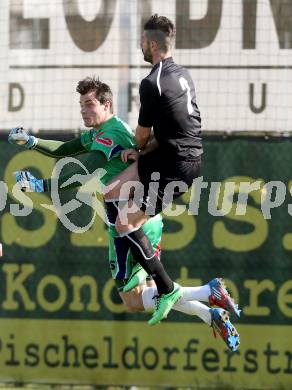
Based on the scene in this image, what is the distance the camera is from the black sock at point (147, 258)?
27.5 ft

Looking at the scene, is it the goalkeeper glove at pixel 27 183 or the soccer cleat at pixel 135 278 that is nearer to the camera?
the goalkeeper glove at pixel 27 183

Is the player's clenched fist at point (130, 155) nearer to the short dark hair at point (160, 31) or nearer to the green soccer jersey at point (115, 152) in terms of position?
the green soccer jersey at point (115, 152)

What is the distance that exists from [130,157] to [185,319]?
7.89 feet

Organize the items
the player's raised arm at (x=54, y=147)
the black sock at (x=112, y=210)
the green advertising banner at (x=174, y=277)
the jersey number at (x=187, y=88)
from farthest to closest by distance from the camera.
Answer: the green advertising banner at (x=174, y=277), the player's raised arm at (x=54, y=147), the black sock at (x=112, y=210), the jersey number at (x=187, y=88)

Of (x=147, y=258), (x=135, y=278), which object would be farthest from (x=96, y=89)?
→ (x=135, y=278)

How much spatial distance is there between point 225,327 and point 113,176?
4.35 feet

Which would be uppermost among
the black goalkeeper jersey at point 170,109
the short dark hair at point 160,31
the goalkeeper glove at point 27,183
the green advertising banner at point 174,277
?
the short dark hair at point 160,31

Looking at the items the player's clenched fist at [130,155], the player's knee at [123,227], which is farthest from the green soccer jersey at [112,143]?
the player's knee at [123,227]

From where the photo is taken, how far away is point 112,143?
832 centimetres

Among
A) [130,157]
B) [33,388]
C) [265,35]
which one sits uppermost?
[265,35]

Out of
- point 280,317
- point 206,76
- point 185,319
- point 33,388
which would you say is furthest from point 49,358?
point 206,76

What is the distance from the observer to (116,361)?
33.8 feet

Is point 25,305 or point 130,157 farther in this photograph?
point 25,305

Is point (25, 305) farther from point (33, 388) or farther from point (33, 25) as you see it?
point (33, 25)
